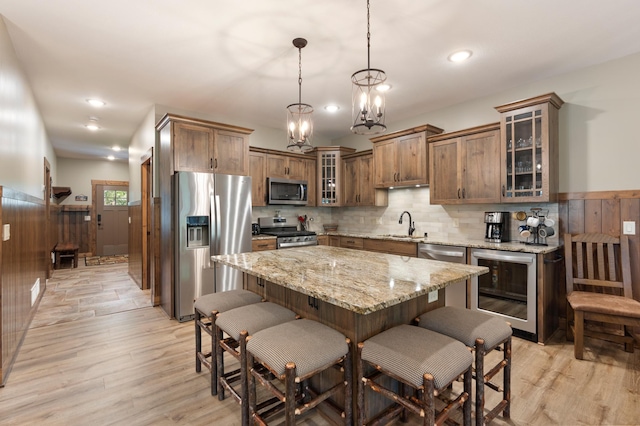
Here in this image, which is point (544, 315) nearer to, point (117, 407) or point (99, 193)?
point (117, 407)

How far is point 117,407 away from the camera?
2031mm

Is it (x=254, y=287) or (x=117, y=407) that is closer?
(x=117, y=407)

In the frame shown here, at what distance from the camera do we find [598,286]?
3.02m

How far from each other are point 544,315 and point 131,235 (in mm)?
6395

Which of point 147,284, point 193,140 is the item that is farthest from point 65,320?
point 193,140

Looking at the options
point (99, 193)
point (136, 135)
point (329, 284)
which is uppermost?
point (136, 135)

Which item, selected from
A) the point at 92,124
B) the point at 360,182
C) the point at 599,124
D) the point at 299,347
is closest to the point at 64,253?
the point at 92,124

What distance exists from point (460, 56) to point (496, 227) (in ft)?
6.25

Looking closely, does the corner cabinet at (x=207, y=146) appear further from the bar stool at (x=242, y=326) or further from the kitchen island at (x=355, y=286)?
the bar stool at (x=242, y=326)

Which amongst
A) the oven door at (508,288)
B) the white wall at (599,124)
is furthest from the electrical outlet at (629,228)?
the oven door at (508,288)

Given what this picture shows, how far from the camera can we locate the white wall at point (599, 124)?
115 inches

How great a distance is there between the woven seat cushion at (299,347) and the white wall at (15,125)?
243cm

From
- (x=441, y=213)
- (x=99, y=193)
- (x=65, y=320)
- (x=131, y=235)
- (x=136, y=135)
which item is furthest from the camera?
(x=99, y=193)

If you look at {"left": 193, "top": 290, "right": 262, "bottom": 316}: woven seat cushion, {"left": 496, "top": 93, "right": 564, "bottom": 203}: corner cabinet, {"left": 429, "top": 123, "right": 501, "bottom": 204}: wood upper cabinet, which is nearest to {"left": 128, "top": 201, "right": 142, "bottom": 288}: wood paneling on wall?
{"left": 193, "top": 290, "right": 262, "bottom": 316}: woven seat cushion
